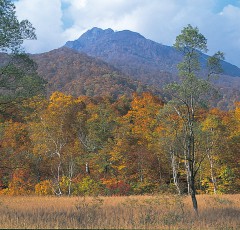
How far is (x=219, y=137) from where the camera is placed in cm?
3594

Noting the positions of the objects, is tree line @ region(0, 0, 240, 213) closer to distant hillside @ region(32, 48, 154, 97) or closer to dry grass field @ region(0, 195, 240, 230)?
dry grass field @ region(0, 195, 240, 230)

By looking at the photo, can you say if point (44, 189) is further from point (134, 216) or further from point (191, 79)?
point (191, 79)

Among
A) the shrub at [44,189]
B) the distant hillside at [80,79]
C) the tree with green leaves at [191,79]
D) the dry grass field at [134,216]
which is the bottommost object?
the shrub at [44,189]

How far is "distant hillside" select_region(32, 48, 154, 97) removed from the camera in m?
95.2

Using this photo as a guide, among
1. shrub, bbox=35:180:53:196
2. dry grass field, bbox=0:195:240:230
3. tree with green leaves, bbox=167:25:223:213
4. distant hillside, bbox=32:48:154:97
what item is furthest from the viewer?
distant hillside, bbox=32:48:154:97

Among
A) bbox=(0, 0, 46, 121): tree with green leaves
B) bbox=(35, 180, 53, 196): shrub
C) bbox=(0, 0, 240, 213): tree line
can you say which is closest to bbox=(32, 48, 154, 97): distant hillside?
bbox=(0, 0, 240, 213): tree line

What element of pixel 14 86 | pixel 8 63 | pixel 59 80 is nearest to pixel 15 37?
pixel 8 63

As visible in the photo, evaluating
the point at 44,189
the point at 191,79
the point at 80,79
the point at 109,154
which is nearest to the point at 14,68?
the point at 191,79

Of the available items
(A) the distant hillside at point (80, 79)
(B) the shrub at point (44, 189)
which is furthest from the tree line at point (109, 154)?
(A) the distant hillside at point (80, 79)

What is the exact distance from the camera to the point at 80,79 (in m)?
110

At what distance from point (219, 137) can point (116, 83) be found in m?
67.5

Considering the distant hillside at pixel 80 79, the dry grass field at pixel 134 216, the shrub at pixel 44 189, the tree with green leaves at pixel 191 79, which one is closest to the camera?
the dry grass field at pixel 134 216

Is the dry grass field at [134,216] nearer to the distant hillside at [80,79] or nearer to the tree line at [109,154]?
the tree line at [109,154]

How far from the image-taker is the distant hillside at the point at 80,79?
3750 inches
